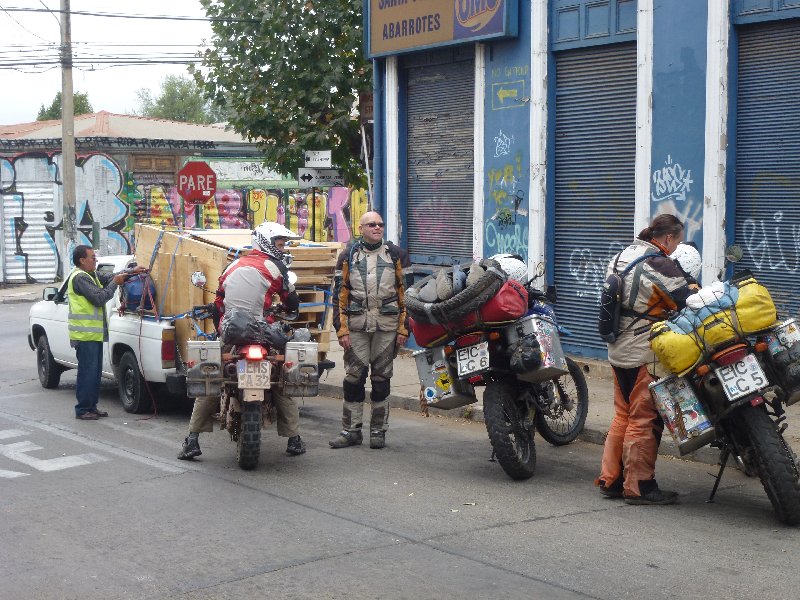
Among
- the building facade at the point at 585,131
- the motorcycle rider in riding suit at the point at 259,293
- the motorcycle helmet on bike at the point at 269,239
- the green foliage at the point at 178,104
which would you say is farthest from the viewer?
the green foliage at the point at 178,104

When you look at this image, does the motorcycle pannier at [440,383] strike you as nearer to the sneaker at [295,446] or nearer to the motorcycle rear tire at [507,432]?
the motorcycle rear tire at [507,432]

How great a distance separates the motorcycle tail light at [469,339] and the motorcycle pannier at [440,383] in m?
0.23

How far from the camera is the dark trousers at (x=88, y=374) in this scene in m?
11.4

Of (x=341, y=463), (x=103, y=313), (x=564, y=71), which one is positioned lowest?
(x=341, y=463)

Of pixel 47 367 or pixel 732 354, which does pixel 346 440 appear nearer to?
pixel 732 354

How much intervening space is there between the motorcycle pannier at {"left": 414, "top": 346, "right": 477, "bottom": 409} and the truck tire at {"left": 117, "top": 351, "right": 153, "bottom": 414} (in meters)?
3.98

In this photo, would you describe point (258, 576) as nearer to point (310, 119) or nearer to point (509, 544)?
point (509, 544)

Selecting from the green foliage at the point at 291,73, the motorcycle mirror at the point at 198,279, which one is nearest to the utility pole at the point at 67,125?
the green foliage at the point at 291,73

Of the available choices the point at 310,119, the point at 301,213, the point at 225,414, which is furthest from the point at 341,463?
the point at 301,213

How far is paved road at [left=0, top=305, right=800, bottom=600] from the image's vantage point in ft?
19.3

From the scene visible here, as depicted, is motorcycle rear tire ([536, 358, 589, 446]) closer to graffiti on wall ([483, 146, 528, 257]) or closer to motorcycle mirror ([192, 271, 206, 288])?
motorcycle mirror ([192, 271, 206, 288])

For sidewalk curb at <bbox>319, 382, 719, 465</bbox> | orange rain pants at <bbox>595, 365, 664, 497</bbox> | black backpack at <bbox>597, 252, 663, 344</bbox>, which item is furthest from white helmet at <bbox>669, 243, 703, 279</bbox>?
sidewalk curb at <bbox>319, 382, 719, 465</bbox>

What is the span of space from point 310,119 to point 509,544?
49.0 ft

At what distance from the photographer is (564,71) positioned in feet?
44.8
